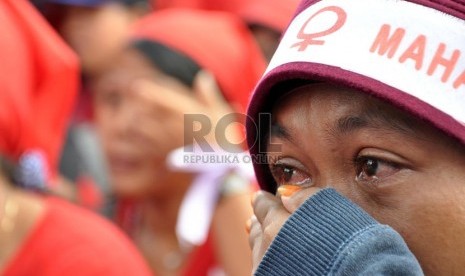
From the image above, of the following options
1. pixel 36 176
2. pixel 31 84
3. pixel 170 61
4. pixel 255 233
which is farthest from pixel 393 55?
pixel 170 61

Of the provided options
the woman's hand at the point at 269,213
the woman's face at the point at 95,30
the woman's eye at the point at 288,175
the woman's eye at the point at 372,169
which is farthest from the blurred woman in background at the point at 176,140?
the woman's eye at the point at 372,169

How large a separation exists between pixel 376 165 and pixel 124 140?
2.88 meters

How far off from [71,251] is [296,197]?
163 cm

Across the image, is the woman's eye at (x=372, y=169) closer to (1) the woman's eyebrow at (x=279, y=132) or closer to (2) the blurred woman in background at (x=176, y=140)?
(1) the woman's eyebrow at (x=279, y=132)

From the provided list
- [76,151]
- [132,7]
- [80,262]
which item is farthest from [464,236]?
[132,7]

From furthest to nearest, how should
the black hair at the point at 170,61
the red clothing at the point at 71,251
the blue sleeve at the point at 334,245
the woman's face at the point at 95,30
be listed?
the woman's face at the point at 95,30, the black hair at the point at 170,61, the red clothing at the point at 71,251, the blue sleeve at the point at 334,245

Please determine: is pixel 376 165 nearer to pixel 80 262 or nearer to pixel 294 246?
pixel 294 246

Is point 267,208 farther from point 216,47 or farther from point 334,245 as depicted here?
point 216,47

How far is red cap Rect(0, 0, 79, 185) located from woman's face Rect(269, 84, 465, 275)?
1.77 metres

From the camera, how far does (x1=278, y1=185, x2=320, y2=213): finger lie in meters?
1.77

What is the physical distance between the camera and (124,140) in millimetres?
4539

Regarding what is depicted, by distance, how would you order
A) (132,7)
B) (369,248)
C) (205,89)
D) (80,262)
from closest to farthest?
(369,248) < (80,262) < (205,89) < (132,7)

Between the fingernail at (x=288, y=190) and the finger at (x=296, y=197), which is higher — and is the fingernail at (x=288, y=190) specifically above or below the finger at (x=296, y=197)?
below

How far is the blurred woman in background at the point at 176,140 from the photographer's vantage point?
4.35 metres
